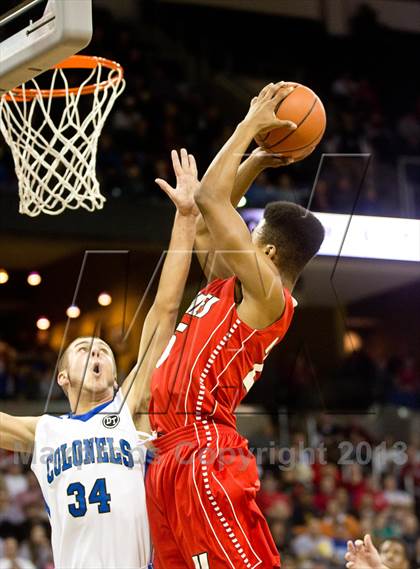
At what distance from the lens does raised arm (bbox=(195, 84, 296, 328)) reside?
3.58m

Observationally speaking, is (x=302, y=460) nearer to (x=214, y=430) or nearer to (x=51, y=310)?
(x=51, y=310)

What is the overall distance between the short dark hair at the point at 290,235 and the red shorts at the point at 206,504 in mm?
669

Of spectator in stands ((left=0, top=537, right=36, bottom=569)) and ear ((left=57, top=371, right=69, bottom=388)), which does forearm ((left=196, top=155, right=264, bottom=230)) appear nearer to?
ear ((left=57, top=371, right=69, bottom=388))

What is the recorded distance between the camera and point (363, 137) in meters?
13.0

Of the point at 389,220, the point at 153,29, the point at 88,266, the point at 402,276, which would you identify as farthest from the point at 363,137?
the point at 389,220

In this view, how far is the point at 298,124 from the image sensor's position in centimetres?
377

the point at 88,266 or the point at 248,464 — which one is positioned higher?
the point at 88,266

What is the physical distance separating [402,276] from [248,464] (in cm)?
967

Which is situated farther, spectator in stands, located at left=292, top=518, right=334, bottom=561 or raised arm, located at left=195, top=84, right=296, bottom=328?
spectator in stands, located at left=292, top=518, right=334, bottom=561

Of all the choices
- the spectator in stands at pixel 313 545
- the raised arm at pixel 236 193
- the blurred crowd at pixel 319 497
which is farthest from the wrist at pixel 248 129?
the spectator in stands at pixel 313 545

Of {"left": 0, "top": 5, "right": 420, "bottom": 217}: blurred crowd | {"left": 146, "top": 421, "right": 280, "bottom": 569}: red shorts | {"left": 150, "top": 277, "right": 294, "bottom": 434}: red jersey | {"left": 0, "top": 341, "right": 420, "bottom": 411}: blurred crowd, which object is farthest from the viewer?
{"left": 0, "top": 5, "right": 420, "bottom": 217}: blurred crowd

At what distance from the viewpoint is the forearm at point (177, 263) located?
13.3 feet

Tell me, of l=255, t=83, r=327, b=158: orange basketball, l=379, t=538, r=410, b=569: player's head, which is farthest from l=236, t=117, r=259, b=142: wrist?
l=379, t=538, r=410, b=569: player's head

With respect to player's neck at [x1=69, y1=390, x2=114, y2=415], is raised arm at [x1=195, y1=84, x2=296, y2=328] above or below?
above
